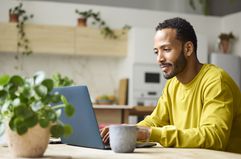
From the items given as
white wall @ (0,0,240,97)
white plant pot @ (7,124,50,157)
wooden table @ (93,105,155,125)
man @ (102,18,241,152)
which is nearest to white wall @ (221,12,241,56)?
white wall @ (0,0,240,97)

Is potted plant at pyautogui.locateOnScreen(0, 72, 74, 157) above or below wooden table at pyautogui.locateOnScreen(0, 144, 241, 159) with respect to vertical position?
above

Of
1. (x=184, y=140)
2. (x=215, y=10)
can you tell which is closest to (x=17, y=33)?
(x=215, y=10)

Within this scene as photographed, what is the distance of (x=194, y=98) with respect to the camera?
2010 mm

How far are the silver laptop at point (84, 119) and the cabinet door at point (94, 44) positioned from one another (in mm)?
4395

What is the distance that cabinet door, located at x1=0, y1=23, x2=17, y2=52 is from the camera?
565 centimetres

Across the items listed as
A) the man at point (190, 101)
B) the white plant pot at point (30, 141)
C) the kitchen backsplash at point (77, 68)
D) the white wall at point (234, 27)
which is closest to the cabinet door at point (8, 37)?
the kitchen backsplash at point (77, 68)

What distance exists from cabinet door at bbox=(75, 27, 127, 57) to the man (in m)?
3.78

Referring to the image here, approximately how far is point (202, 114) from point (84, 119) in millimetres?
577

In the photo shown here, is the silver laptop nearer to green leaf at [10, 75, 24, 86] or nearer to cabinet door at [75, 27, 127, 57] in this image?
green leaf at [10, 75, 24, 86]

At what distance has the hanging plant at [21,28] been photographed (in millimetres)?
5699

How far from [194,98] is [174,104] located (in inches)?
6.5

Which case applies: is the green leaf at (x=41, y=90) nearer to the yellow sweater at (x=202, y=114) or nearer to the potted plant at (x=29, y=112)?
the potted plant at (x=29, y=112)

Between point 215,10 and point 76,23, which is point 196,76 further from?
point 215,10

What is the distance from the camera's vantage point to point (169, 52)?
2.05 metres
